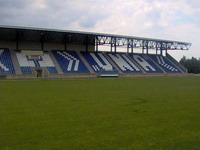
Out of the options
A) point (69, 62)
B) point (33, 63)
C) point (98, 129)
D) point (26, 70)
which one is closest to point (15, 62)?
point (33, 63)

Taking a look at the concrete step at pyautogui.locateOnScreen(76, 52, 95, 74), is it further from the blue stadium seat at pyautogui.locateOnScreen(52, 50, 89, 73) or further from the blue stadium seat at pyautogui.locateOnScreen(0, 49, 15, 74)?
the blue stadium seat at pyautogui.locateOnScreen(0, 49, 15, 74)

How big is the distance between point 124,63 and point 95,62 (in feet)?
23.8

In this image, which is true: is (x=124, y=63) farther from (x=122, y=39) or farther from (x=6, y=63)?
(x=6, y=63)

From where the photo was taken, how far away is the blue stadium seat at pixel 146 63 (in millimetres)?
59144

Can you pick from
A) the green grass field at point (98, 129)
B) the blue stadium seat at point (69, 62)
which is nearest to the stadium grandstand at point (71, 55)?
the blue stadium seat at point (69, 62)

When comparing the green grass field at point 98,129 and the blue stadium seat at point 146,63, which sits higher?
the blue stadium seat at point 146,63

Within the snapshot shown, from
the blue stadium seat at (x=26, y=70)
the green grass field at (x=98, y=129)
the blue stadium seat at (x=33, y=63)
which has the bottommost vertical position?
the green grass field at (x=98, y=129)

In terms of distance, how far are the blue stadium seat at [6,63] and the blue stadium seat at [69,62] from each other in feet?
29.7

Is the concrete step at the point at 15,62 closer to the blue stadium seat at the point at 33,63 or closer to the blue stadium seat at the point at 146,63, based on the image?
the blue stadium seat at the point at 33,63

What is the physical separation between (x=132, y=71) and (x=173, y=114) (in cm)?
4522

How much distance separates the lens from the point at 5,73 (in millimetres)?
41844

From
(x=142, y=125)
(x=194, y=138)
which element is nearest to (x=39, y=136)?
(x=142, y=125)

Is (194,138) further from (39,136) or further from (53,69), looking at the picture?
(53,69)

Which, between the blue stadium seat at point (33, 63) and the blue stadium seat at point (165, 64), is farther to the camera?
the blue stadium seat at point (165, 64)
